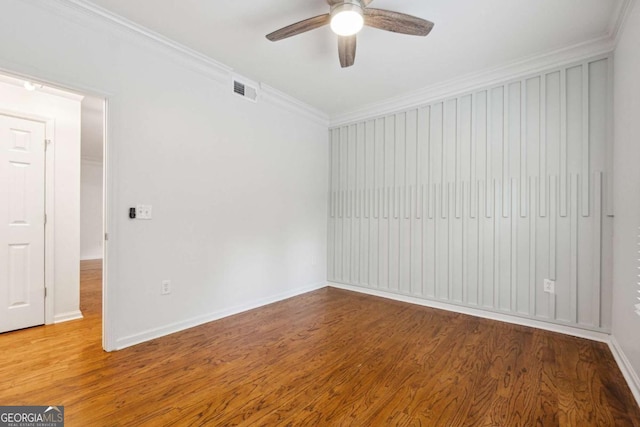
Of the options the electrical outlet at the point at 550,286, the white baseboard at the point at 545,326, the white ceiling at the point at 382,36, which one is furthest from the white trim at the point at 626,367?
the white ceiling at the point at 382,36

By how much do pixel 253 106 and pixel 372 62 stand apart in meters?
1.48

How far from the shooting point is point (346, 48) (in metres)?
2.34

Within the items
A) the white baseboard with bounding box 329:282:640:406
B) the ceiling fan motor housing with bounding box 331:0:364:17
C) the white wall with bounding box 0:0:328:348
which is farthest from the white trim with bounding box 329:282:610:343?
the ceiling fan motor housing with bounding box 331:0:364:17

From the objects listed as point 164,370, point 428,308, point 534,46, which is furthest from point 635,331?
point 164,370

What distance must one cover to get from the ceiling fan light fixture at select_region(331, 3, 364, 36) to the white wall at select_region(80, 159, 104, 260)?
8.40 metres

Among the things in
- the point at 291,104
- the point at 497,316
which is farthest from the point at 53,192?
the point at 497,316

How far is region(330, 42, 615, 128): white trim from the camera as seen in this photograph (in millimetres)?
2596

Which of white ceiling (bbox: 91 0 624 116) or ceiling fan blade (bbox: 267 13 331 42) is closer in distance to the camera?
ceiling fan blade (bbox: 267 13 331 42)

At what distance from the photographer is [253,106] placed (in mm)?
3465

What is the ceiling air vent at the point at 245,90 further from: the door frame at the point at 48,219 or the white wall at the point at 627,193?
the white wall at the point at 627,193

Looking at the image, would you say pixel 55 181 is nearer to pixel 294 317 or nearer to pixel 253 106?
pixel 253 106

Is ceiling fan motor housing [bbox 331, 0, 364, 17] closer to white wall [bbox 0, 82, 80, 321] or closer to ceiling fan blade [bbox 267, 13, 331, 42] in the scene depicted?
ceiling fan blade [bbox 267, 13, 331, 42]

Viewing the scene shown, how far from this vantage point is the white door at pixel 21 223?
2.71 m

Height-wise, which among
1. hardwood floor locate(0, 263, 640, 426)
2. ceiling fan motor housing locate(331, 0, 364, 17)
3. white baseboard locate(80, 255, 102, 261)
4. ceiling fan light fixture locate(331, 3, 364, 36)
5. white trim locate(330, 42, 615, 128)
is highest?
white trim locate(330, 42, 615, 128)
